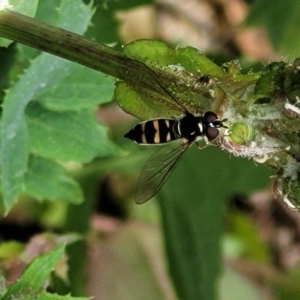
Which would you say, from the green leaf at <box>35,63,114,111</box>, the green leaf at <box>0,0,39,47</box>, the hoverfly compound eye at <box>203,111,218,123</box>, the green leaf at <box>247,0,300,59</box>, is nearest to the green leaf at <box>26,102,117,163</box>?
the green leaf at <box>35,63,114,111</box>

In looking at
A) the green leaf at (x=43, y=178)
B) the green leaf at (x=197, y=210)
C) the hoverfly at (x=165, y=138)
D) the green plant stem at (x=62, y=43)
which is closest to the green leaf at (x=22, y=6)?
the green plant stem at (x=62, y=43)

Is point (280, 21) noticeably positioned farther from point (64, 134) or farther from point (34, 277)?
point (34, 277)

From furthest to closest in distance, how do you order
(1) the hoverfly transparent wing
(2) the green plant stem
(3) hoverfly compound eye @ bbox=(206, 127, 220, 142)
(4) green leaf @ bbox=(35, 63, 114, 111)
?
(4) green leaf @ bbox=(35, 63, 114, 111)
(1) the hoverfly transparent wing
(3) hoverfly compound eye @ bbox=(206, 127, 220, 142)
(2) the green plant stem

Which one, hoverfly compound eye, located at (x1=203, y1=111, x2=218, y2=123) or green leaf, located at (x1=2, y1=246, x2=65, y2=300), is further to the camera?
green leaf, located at (x1=2, y1=246, x2=65, y2=300)

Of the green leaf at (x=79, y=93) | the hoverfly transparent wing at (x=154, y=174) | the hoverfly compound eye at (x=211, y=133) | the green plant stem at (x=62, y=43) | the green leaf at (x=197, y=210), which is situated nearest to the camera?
the green plant stem at (x=62, y=43)

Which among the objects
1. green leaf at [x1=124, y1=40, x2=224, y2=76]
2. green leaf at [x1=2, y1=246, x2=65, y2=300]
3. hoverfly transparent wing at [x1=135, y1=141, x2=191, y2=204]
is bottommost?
green leaf at [x1=2, y1=246, x2=65, y2=300]

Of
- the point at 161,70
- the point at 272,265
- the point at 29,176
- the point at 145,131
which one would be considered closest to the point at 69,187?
the point at 29,176

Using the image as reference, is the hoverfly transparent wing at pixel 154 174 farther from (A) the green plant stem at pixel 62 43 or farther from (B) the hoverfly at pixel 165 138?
(A) the green plant stem at pixel 62 43

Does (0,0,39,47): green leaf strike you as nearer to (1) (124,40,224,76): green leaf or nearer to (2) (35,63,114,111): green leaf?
(1) (124,40,224,76): green leaf

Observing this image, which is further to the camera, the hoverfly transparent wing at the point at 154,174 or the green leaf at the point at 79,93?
the green leaf at the point at 79,93
